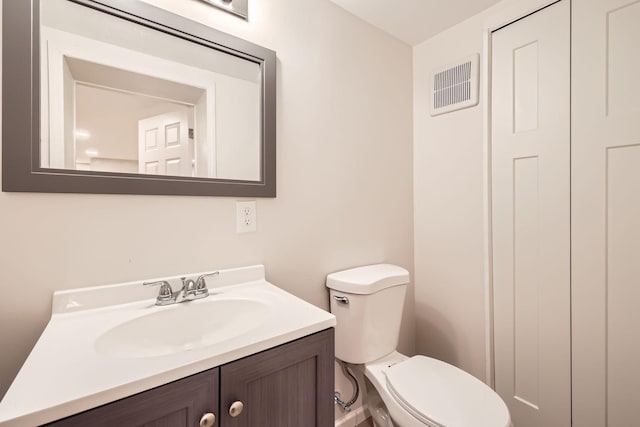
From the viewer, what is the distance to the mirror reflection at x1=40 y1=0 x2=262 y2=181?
0.83 metres

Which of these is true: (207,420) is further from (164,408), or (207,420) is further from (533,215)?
(533,215)

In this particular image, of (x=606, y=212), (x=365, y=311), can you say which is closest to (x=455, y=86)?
(x=606, y=212)

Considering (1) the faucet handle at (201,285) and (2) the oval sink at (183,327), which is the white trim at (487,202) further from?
(1) the faucet handle at (201,285)

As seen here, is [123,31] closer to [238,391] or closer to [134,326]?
[134,326]

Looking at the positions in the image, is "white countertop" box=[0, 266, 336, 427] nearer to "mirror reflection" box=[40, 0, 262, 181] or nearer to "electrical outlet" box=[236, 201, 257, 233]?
"electrical outlet" box=[236, 201, 257, 233]

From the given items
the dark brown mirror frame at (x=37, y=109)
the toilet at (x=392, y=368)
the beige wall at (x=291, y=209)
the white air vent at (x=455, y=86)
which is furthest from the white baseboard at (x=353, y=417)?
the white air vent at (x=455, y=86)

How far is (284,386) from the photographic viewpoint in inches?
27.8

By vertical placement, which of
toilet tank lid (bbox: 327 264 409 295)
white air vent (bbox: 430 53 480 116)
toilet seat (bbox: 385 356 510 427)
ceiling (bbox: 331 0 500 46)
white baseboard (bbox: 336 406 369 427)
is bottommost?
white baseboard (bbox: 336 406 369 427)

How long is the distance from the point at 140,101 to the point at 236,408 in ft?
3.19

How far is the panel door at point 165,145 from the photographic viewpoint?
0.95m

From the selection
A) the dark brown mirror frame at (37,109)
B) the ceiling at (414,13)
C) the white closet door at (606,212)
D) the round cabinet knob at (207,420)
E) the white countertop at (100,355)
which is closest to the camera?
the white countertop at (100,355)

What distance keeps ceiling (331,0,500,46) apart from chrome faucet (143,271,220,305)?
57.8 inches

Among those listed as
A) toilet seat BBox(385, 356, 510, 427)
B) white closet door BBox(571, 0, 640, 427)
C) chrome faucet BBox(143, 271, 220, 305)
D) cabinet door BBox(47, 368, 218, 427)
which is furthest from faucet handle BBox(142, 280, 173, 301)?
white closet door BBox(571, 0, 640, 427)

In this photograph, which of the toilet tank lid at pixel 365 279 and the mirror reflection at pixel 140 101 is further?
the toilet tank lid at pixel 365 279
